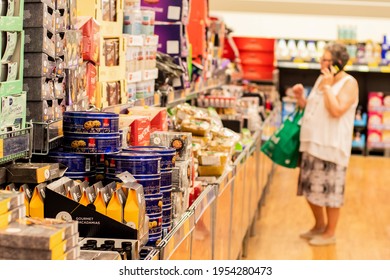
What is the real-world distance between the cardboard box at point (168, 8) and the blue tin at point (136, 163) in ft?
8.05

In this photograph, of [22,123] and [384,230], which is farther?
[384,230]

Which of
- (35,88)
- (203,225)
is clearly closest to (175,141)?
(203,225)

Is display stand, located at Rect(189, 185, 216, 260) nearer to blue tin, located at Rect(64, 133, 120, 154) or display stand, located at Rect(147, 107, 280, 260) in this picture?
display stand, located at Rect(147, 107, 280, 260)

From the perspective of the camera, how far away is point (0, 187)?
8.03ft

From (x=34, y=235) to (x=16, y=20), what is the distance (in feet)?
3.04

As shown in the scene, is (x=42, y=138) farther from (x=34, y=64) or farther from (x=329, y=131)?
(x=329, y=131)

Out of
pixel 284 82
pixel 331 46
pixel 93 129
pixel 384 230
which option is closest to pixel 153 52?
pixel 93 129

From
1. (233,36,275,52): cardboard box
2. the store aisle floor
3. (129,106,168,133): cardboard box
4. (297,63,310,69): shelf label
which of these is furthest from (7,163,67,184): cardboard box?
(297,63,310,69): shelf label

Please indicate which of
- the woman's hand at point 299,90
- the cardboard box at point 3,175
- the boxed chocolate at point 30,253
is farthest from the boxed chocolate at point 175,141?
the woman's hand at point 299,90

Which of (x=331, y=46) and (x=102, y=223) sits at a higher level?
(x=331, y=46)

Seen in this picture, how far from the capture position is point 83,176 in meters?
2.70

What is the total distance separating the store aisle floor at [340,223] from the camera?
6.18m
